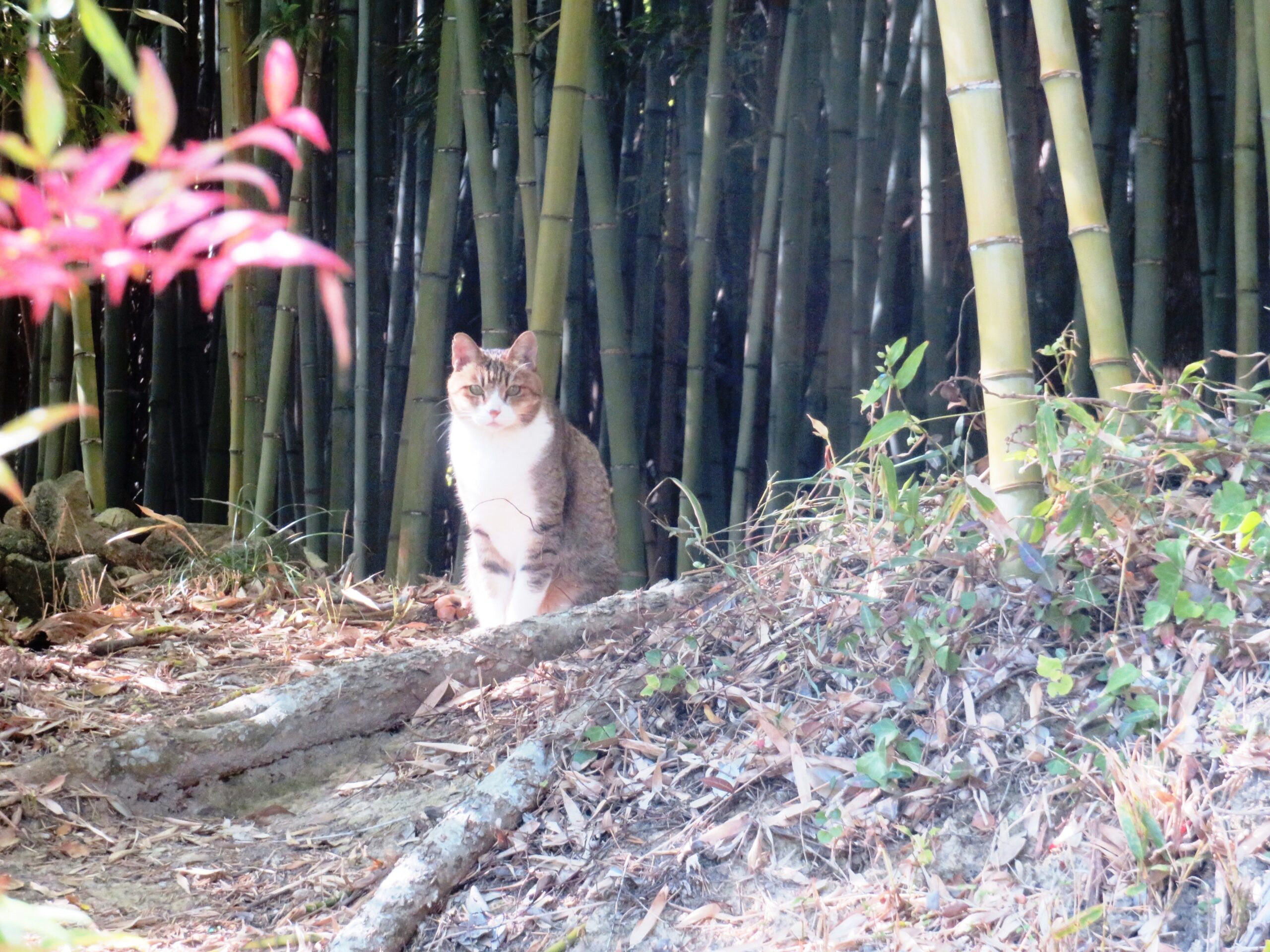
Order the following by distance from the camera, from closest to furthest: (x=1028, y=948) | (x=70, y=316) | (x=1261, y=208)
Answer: (x=1028, y=948) → (x=1261, y=208) → (x=70, y=316)

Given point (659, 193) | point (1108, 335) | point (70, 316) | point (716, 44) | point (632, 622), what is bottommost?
point (632, 622)

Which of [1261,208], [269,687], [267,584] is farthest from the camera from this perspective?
[267,584]

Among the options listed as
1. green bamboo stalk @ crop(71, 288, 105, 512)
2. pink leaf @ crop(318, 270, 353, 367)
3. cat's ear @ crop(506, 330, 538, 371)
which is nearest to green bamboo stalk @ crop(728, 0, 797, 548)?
cat's ear @ crop(506, 330, 538, 371)

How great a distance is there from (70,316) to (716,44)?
8.91 feet

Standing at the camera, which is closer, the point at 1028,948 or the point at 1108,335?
the point at 1028,948

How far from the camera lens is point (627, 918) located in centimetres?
148

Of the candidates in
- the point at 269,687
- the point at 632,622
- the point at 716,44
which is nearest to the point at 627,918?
the point at 632,622

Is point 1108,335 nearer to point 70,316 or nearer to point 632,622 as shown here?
point 632,622

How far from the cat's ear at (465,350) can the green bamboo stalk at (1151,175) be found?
1.74m

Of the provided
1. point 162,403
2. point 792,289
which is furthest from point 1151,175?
point 162,403

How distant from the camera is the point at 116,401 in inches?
175

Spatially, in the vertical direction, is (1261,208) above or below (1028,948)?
above

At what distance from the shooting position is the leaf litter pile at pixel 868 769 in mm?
1321

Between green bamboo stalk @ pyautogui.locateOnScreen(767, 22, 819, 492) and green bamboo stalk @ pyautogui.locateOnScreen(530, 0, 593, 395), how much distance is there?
0.78m
